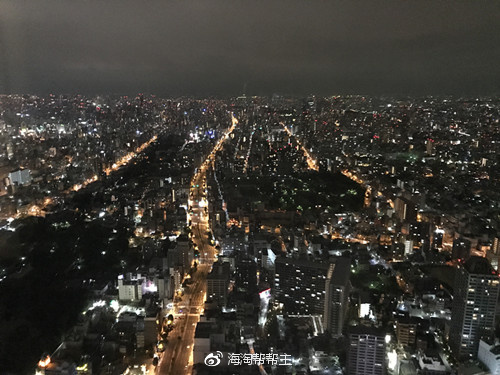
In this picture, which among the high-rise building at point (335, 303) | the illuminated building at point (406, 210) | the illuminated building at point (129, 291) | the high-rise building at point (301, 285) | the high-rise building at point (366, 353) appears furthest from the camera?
the illuminated building at point (406, 210)

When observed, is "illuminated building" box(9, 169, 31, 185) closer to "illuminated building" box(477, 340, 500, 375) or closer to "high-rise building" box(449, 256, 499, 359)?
"high-rise building" box(449, 256, 499, 359)

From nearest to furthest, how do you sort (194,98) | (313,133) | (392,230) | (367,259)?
(367,259) → (392,230) → (313,133) → (194,98)

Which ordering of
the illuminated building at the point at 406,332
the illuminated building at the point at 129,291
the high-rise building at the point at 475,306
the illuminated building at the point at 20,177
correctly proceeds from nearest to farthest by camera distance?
the high-rise building at the point at 475,306 < the illuminated building at the point at 406,332 < the illuminated building at the point at 129,291 < the illuminated building at the point at 20,177

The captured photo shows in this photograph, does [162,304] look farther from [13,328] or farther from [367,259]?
[367,259]

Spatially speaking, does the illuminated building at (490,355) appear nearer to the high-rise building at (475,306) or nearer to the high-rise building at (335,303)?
the high-rise building at (475,306)

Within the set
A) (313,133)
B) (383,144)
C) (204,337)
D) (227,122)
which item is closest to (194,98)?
(227,122)

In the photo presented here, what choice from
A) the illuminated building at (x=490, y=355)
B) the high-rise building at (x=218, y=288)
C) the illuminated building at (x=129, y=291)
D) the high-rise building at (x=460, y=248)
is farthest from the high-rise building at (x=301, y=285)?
the high-rise building at (x=460, y=248)
